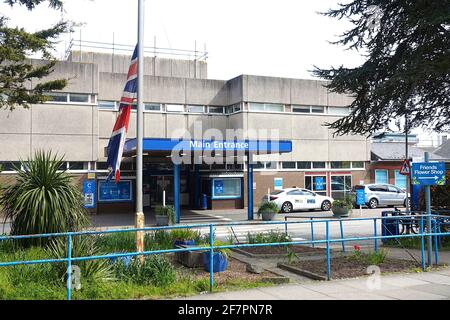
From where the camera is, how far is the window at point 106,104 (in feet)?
98.1

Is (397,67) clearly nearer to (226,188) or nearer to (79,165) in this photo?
(226,188)

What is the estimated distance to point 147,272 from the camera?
820 centimetres

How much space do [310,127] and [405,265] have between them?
2448 centimetres

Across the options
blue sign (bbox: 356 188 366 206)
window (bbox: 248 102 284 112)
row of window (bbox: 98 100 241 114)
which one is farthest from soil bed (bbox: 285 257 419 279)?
row of window (bbox: 98 100 241 114)

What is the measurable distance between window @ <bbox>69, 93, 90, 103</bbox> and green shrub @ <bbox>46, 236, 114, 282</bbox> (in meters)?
21.2

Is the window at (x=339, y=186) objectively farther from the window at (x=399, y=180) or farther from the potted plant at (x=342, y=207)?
the potted plant at (x=342, y=207)

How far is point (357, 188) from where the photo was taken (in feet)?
102

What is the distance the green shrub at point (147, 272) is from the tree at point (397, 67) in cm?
928

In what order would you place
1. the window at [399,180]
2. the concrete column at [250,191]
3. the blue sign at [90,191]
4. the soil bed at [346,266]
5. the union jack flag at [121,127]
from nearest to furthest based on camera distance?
the soil bed at [346,266]
the union jack flag at [121,127]
the concrete column at [250,191]
the blue sign at [90,191]
the window at [399,180]

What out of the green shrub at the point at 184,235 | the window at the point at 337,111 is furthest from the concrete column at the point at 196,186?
the green shrub at the point at 184,235

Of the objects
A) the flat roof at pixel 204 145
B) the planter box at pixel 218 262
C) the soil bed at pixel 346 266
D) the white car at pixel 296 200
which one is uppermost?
the flat roof at pixel 204 145

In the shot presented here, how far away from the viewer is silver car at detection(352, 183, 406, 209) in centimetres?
3100

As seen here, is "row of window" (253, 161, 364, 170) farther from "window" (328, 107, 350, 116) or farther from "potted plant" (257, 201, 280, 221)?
"potted plant" (257, 201, 280, 221)
